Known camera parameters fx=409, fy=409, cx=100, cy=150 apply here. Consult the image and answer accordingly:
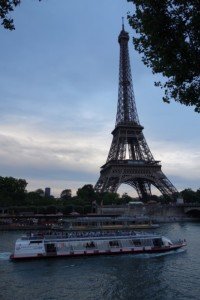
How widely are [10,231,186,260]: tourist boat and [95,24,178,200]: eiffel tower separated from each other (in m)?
60.3

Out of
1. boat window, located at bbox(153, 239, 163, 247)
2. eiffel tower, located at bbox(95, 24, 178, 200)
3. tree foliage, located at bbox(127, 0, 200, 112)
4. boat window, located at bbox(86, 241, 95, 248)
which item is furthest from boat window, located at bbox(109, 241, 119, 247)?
eiffel tower, located at bbox(95, 24, 178, 200)

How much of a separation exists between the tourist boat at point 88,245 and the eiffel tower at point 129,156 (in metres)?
60.3

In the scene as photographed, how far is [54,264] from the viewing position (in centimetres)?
3753

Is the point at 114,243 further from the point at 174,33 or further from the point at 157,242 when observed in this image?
the point at 174,33

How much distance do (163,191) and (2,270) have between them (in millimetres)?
75689

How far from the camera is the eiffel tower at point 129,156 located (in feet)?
350

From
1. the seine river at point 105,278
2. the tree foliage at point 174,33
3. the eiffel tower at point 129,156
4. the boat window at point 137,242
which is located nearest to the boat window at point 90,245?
the seine river at point 105,278

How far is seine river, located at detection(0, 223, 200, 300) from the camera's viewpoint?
26.0 meters

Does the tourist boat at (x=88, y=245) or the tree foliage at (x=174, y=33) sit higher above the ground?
the tree foliage at (x=174, y=33)

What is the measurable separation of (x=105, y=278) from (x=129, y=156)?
88.7 m

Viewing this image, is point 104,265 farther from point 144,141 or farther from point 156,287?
point 144,141

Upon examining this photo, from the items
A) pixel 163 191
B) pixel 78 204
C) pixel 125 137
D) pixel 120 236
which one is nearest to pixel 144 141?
pixel 125 137

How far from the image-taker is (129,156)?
11856cm

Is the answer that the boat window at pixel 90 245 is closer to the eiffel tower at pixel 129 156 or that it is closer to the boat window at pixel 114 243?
the boat window at pixel 114 243
